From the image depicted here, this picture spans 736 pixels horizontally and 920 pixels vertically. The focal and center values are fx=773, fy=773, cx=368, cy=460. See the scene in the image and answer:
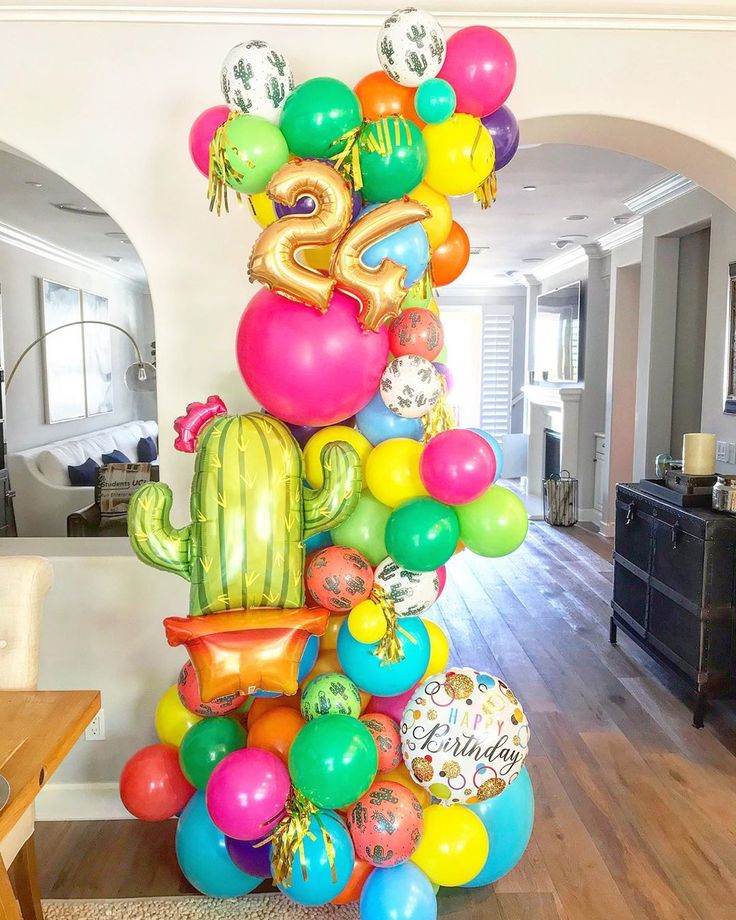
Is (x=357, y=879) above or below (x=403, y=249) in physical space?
below

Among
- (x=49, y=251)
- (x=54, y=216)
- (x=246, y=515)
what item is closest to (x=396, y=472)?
(x=246, y=515)

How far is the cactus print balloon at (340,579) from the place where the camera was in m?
1.67

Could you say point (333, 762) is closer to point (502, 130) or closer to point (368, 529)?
point (368, 529)

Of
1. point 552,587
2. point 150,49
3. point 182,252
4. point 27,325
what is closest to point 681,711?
point 552,587

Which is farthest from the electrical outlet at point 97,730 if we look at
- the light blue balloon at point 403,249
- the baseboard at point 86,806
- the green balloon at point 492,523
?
the light blue balloon at point 403,249

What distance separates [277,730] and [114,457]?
5258mm

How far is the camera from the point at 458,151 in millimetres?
1595

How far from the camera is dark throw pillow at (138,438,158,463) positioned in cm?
766

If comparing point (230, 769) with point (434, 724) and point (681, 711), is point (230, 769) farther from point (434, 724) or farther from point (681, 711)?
point (681, 711)

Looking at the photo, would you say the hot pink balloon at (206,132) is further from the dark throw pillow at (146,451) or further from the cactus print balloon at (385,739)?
the dark throw pillow at (146,451)

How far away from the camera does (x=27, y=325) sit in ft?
19.8

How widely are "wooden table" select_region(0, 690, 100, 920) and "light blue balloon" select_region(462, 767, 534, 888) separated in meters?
0.95

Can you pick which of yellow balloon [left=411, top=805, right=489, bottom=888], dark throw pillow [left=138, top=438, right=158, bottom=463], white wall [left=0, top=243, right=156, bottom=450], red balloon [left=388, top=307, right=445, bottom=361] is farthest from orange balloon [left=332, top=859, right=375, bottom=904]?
dark throw pillow [left=138, top=438, right=158, bottom=463]

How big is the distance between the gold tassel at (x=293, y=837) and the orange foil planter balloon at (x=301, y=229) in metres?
1.05
